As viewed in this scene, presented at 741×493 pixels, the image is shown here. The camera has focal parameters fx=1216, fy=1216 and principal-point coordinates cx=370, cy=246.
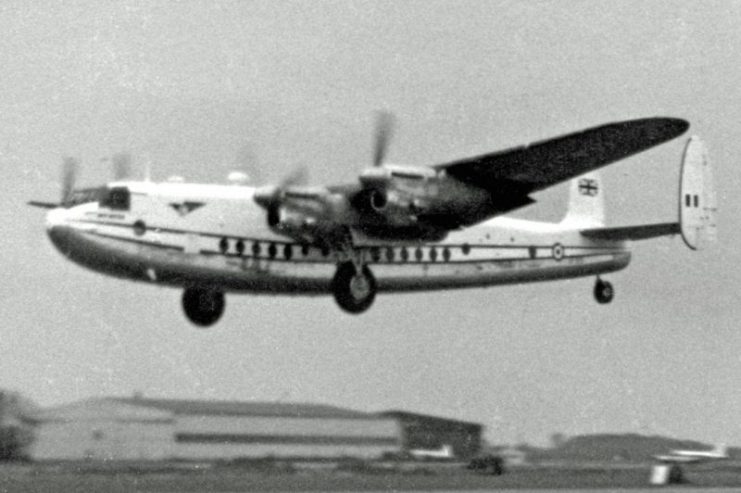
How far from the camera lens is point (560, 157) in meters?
24.5

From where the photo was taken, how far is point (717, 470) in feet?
173

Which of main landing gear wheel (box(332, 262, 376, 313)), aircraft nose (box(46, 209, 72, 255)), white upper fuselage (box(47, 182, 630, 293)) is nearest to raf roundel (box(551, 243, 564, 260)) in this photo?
white upper fuselage (box(47, 182, 630, 293))

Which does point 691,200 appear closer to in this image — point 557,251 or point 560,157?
point 557,251

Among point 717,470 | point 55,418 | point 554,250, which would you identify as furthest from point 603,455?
point 554,250

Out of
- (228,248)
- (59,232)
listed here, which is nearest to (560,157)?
(228,248)

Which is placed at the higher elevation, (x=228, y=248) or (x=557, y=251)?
(x=557, y=251)

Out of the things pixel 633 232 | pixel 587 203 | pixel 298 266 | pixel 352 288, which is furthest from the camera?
pixel 587 203

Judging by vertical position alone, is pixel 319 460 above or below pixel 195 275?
below

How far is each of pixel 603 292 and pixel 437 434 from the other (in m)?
35.8

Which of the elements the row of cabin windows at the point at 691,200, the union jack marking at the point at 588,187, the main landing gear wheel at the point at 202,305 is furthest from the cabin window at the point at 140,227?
the union jack marking at the point at 588,187

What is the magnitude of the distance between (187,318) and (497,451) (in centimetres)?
3699

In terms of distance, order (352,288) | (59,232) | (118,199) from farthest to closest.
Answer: (352,288) < (118,199) < (59,232)

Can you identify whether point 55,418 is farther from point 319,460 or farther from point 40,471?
point 319,460

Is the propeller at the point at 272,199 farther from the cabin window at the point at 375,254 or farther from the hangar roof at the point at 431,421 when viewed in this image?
the hangar roof at the point at 431,421
